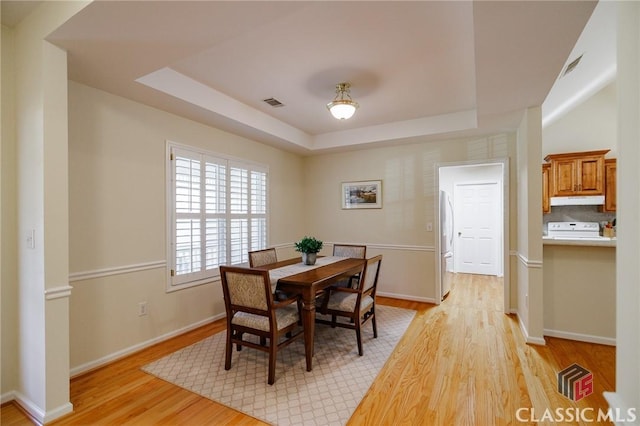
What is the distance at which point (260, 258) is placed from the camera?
3.55m

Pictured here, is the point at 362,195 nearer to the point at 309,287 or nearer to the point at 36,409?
the point at 309,287

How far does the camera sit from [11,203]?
2092 millimetres

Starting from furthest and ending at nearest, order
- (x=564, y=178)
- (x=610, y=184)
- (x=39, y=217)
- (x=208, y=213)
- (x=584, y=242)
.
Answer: (x=564, y=178) < (x=610, y=184) < (x=208, y=213) < (x=584, y=242) < (x=39, y=217)

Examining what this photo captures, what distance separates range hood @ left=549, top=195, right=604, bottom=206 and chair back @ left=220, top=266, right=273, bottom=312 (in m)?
5.54

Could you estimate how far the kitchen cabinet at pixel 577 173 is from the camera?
4992 mm

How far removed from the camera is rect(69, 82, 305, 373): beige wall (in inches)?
99.3

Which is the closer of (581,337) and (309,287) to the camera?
(309,287)

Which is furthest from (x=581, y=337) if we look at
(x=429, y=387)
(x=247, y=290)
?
(x=247, y=290)

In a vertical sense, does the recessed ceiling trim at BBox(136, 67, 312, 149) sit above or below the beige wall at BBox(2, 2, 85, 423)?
above

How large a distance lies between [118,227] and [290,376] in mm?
2054

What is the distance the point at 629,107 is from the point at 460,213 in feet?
20.7

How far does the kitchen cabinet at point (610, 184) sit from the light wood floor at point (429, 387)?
10.6 feet

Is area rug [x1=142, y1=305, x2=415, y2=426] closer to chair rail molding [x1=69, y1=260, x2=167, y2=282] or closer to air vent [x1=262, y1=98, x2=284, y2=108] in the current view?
chair rail molding [x1=69, y1=260, x2=167, y2=282]

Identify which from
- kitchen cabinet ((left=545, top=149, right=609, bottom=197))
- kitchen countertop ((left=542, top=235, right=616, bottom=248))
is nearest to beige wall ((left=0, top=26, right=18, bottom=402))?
kitchen countertop ((left=542, top=235, right=616, bottom=248))
